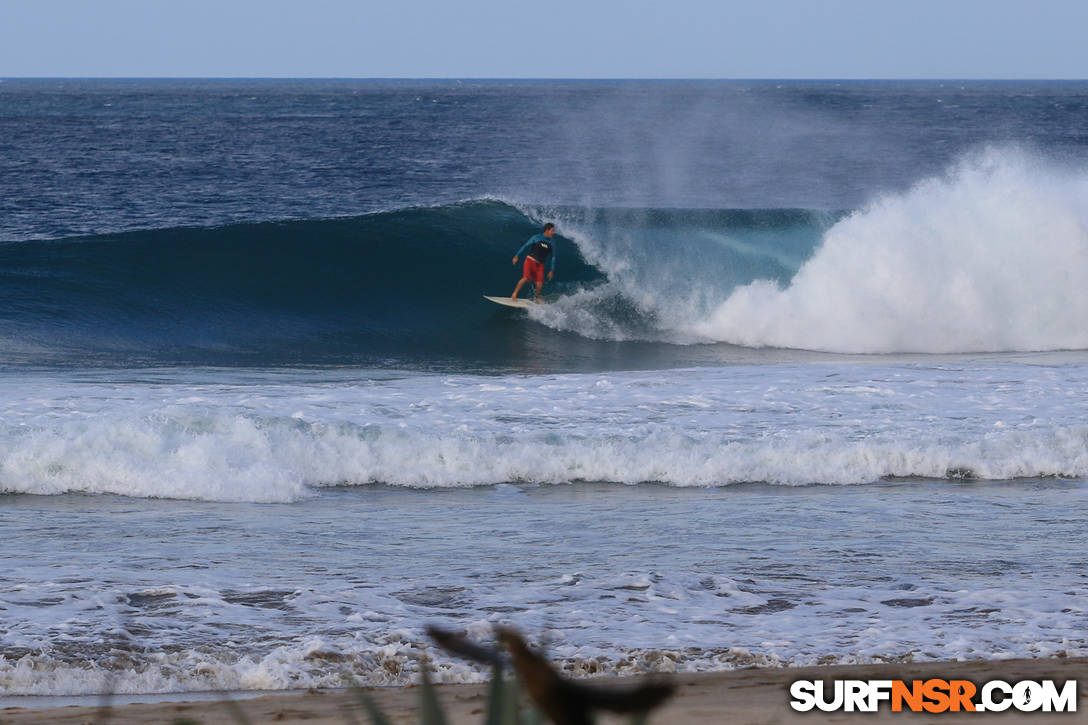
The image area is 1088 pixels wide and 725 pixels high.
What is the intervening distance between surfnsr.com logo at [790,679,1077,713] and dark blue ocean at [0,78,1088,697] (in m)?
0.42

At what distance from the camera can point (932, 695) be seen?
4.24 metres

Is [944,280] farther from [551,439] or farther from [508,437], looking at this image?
[508,437]

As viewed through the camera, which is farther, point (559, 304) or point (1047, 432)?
point (559, 304)

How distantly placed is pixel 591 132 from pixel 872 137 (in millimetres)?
14543

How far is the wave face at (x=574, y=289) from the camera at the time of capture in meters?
16.3

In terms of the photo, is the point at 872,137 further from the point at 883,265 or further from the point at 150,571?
the point at 150,571

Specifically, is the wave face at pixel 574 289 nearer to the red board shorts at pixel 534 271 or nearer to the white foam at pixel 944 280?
the white foam at pixel 944 280

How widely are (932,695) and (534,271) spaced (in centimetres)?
1410

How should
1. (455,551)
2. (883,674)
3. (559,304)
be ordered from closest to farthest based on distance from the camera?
1. (883,674)
2. (455,551)
3. (559,304)

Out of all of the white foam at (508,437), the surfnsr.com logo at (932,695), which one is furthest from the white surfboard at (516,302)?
the surfnsr.com logo at (932,695)

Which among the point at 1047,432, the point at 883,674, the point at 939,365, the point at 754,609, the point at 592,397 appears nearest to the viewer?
the point at 883,674

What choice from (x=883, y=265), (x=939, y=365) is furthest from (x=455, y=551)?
(x=883, y=265)

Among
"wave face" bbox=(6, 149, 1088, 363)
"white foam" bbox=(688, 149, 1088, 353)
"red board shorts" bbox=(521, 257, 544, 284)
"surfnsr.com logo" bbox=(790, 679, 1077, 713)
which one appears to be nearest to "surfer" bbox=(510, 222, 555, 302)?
"red board shorts" bbox=(521, 257, 544, 284)

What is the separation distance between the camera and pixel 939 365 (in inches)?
519
